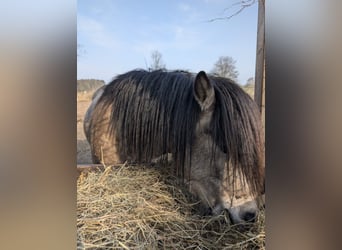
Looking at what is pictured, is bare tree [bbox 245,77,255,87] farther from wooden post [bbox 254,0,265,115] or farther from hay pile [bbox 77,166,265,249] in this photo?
hay pile [bbox 77,166,265,249]

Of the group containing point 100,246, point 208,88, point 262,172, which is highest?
point 208,88

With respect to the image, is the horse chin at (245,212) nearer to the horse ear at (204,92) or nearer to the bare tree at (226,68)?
the horse ear at (204,92)

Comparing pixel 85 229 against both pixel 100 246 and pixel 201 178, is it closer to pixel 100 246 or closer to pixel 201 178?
pixel 100 246

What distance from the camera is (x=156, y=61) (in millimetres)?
1457

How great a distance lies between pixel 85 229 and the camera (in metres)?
1.36

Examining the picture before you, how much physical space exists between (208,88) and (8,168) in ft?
2.80

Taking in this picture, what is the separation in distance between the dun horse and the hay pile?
0.22 feet

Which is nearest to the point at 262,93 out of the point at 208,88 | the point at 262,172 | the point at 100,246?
the point at 208,88

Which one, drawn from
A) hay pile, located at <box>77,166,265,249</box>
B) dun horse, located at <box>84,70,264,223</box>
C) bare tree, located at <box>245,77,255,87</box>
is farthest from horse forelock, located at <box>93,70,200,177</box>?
bare tree, located at <box>245,77,255,87</box>

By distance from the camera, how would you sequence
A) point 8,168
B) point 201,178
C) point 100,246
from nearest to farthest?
point 8,168 → point 100,246 → point 201,178

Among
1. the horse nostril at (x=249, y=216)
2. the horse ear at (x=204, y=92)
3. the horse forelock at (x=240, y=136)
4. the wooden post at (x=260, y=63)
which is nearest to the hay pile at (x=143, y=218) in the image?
the horse nostril at (x=249, y=216)

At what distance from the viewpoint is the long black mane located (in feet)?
4.59

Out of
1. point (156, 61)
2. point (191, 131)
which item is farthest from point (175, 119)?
point (156, 61)

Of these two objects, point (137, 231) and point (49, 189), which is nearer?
point (49, 189)
